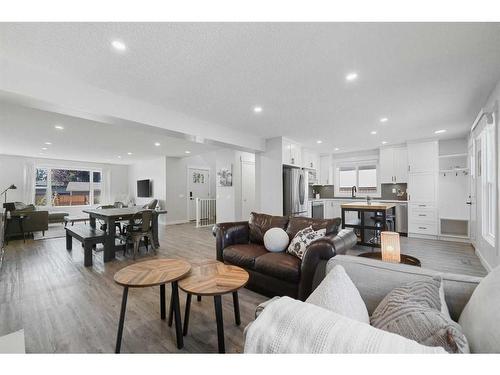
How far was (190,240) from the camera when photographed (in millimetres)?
5297

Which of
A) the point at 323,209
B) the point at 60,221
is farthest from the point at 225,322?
the point at 60,221

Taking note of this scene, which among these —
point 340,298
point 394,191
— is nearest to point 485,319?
point 340,298

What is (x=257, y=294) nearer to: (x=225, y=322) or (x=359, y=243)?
(x=225, y=322)

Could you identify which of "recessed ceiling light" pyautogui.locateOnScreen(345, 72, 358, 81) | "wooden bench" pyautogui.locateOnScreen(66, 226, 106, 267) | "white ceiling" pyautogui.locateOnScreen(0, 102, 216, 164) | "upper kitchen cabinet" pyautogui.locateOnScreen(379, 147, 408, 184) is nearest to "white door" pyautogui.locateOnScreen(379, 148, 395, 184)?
"upper kitchen cabinet" pyautogui.locateOnScreen(379, 147, 408, 184)

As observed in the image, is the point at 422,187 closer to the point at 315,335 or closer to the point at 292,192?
the point at 292,192

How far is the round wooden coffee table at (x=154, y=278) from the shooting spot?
5.31 feet

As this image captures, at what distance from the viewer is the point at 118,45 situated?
181 cm

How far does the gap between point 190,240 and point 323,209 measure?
13.3 feet

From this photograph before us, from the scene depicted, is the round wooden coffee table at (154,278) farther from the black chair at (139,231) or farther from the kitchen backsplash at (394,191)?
A: the kitchen backsplash at (394,191)

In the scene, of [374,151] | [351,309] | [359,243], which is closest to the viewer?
[351,309]

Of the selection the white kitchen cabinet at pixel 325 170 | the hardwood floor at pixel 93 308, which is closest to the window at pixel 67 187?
the hardwood floor at pixel 93 308

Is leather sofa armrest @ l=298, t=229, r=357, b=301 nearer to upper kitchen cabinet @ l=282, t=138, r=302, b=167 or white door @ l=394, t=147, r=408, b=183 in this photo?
upper kitchen cabinet @ l=282, t=138, r=302, b=167

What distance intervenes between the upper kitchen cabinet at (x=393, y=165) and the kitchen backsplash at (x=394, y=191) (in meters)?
0.28

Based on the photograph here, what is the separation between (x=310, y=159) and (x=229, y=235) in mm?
4509
